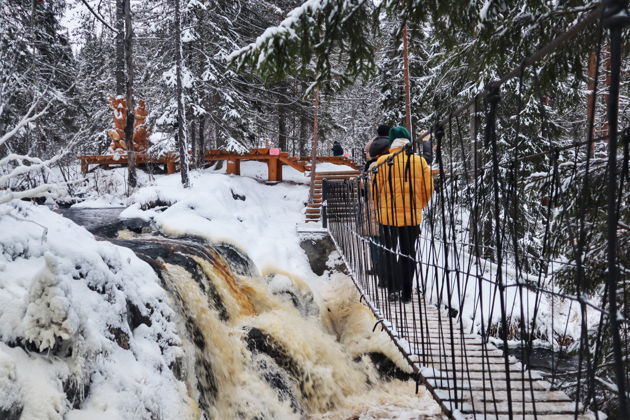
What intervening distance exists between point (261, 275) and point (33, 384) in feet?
18.7

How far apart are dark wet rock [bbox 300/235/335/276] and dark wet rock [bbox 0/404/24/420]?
298 inches

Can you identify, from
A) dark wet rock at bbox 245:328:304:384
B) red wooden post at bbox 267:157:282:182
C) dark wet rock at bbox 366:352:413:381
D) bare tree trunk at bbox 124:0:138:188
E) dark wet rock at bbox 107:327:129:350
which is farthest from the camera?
red wooden post at bbox 267:157:282:182

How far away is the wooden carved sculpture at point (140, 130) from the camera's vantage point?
15711mm

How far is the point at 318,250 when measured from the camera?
974 centimetres

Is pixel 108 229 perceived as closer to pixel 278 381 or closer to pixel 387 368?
pixel 278 381

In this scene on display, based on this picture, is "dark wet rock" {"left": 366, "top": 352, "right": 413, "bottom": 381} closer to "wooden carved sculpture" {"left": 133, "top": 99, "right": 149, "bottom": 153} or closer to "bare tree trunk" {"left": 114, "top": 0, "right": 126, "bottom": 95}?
"bare tree trunk" {"left": 114, "top": 0, "right": 126, "bottom": 95}

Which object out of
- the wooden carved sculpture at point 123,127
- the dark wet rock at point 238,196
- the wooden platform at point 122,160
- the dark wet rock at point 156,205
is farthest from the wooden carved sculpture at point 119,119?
the dark wet rock at point 156,205

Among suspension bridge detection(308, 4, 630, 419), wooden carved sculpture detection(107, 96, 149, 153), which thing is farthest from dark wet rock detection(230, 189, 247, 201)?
suspension bridge detection(308, 4, 630, 419)

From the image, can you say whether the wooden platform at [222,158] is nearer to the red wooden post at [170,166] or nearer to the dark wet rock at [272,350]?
the red wooden post at [170,166]

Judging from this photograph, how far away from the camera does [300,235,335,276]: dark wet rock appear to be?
30.9 ft

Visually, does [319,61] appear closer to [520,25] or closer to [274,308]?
[520,25]

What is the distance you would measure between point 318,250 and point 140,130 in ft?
31.5

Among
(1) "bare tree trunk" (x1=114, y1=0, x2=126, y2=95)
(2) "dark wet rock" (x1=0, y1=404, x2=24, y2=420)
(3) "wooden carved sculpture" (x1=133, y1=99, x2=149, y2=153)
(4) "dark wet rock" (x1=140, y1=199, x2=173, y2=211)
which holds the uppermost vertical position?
(1) "bare tree trunk" (x1=114, y1=0, x2=126, y2=95)

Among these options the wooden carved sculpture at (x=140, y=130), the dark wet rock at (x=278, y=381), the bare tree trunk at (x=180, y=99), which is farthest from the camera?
the wooden carved sculpture at (x=140, y=130)
